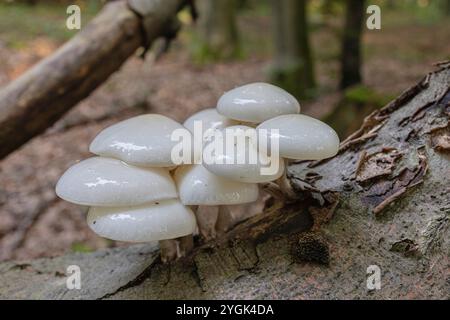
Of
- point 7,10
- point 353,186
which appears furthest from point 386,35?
point 353,186

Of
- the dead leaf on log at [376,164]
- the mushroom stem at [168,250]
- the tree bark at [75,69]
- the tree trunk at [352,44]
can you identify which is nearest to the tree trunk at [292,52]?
the tree trunk at [352,44]

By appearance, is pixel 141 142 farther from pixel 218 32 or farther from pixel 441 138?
pixel 218 32

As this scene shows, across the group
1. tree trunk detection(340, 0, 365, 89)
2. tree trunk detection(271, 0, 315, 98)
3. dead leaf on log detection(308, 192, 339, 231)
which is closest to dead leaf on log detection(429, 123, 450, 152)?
dead leaf on log detection(308, 192, 339, 231)

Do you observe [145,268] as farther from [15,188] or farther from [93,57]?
[15,188]

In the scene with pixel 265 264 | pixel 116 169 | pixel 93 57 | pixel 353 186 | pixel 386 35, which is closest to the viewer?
pixel 116 169

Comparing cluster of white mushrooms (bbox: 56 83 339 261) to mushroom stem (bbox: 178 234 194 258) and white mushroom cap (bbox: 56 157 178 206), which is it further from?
mushroom stem (bbox: 178 234 194 258)

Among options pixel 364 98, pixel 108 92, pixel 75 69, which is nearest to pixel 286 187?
pixel 75 69
